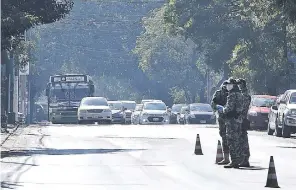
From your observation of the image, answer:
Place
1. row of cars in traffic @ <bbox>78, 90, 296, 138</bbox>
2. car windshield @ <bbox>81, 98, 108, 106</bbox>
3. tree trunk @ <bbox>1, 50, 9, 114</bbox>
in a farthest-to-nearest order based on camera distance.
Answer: car windshield @ <bbox>81, 98, 108, 106</bbox>
tree trunk @ <bbox>1, 50, 9, 114</bbox>
row of cars in traffic @ <bbox>78, 90, 296, 138</bbox>

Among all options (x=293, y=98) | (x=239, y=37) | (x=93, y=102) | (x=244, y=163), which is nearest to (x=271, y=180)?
(x=244, y=163)

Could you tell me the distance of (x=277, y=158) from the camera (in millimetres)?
27750

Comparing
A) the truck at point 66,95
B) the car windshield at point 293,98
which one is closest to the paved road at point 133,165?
the car windshield at point 293,98

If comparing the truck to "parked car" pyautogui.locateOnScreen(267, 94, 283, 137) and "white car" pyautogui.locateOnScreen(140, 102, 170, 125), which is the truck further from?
"parked car" pyautogui.locateOnScreen(267, 94, 283, 137)

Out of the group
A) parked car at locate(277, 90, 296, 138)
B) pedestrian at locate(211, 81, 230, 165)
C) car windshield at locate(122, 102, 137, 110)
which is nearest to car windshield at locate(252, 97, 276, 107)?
parked car at locate(277, 90, 296, 138)

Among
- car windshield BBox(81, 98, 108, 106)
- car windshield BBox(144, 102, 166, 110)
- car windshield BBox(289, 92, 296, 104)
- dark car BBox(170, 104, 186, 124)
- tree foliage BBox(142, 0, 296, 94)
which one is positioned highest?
tree foliage BBox(142, 0, 296, 94)

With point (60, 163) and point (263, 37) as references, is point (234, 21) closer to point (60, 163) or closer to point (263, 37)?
point (263, 37)

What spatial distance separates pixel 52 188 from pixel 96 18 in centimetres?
11646

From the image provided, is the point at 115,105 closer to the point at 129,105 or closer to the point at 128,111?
the point at 128,111

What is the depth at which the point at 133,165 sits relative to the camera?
24.7m

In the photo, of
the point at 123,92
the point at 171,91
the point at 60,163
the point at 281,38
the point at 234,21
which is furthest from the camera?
the point at 123,92

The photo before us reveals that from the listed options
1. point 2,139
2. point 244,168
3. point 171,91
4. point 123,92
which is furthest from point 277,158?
point 123,92

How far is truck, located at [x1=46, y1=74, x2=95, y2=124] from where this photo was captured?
67.6m

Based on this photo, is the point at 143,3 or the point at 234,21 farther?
the point at 143,3
